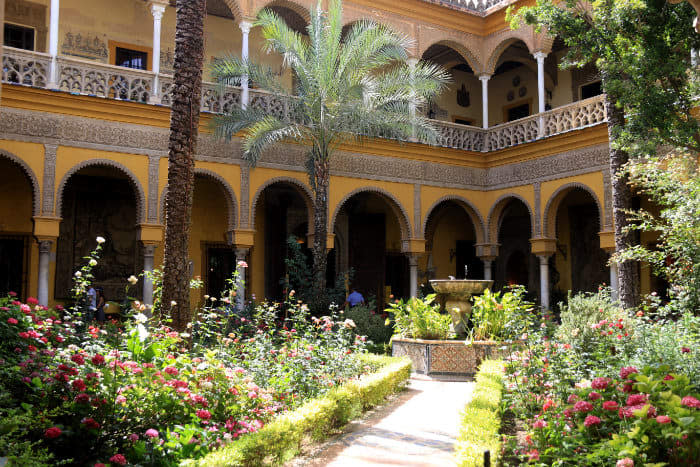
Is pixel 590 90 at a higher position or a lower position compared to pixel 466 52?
lower

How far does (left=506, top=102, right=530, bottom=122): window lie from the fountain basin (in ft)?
38.4

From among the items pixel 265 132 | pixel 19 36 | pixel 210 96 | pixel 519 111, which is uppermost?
pixel 519 111

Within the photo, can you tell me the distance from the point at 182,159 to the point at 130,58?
981 centimetres

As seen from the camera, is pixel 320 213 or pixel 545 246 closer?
pixel 320 213

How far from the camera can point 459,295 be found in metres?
10.2

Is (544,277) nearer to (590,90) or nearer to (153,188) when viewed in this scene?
(590,90)

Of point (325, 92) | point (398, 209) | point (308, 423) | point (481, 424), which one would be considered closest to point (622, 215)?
point (325, 92)

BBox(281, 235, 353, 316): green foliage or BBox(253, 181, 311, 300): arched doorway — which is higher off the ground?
BBox(253, 181, 311, 300): arched doorway

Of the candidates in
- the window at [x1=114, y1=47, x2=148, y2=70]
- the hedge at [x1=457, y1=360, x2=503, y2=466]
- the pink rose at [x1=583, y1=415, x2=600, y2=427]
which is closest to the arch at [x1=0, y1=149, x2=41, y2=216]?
the window at [x1=114, y1=47, x2=148, y2=70]

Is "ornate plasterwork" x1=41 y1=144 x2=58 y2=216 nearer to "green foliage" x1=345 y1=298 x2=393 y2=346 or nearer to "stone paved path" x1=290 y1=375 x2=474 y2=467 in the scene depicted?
"green foliage" x1=345 y1=298 x2=393 y2=346

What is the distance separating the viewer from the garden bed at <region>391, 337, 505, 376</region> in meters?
8.99

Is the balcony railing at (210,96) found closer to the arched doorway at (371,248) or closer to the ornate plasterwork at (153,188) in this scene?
the ornate plasterwork at (153,188)

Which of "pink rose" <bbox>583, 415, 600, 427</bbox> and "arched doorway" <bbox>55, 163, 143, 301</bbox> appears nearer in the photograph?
"pink rose" <bbox>583, 415, 600, 427</bbox>

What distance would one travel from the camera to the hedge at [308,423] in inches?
155
